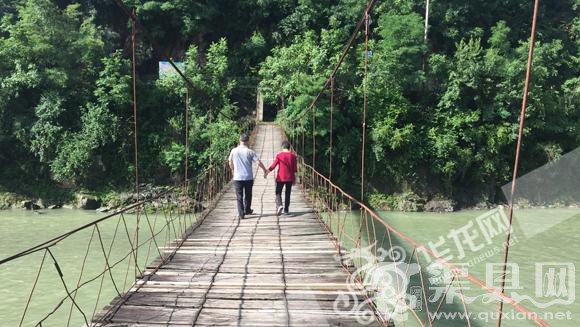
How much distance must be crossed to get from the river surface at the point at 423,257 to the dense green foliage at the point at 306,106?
188 centimetres

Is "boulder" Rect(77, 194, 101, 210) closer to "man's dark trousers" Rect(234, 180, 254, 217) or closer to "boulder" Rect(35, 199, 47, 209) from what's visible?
"boulder" Rect(35, 199, 47, 209)

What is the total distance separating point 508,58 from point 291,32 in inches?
341

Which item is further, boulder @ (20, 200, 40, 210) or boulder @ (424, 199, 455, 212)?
boulder @ (424, 199, 455, 212)

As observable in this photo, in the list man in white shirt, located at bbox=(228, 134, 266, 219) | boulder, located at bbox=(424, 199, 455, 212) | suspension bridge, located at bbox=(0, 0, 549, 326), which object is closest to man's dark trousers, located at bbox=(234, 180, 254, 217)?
man in white shirt, located at bbox=(228, 134, 266, 219)

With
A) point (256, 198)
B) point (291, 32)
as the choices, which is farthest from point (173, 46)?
point (256, 198)

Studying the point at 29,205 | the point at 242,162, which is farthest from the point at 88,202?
the point at 242,162

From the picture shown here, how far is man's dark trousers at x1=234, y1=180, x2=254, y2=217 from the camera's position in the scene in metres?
5.11

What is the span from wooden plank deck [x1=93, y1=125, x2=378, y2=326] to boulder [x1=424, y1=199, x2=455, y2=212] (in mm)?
Result: 10408

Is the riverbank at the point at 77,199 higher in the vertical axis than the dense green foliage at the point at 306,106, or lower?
lower

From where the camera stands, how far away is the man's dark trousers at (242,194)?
5.11 meters

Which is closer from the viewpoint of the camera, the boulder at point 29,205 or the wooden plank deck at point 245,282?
the wooden plank deck at point 245,282

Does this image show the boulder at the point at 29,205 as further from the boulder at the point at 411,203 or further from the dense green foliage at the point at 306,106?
the boulder at the point at 411,203

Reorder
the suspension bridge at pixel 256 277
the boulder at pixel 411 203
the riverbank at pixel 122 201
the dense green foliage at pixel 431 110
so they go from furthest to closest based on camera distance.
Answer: the dense green foliage at pixel 431 110
the boulder at pixel 411 203
the riverbank at pixel 122 201
the suspension bridge at pixel 256 277

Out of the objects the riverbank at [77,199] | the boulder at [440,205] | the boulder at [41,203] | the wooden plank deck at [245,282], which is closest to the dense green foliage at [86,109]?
the riverbank at [77,199]
